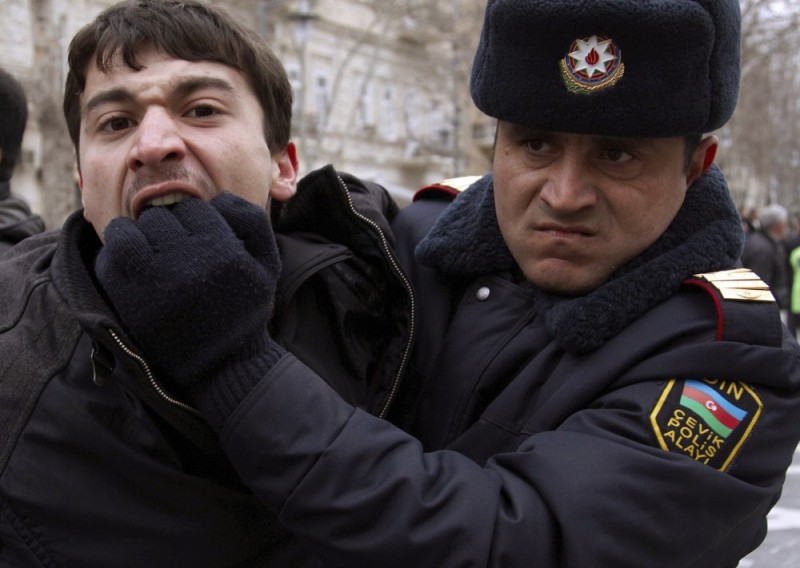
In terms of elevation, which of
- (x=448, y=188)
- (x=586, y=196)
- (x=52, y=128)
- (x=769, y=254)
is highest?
(x=586, y=196)

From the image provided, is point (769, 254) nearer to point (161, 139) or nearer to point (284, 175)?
point (284, 175)

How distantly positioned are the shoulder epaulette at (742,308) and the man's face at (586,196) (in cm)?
→ 16

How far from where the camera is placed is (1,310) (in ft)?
5.91

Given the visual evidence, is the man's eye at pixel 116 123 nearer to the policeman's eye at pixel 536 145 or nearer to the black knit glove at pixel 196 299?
the black knit glove at pixel 196 299

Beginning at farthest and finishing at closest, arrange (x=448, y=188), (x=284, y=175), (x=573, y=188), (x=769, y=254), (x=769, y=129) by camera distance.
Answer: (x=769, y=129) < (x=769, y=254) < (x=448, y=188) < (x=284, y=175) < (x=573, y=188)

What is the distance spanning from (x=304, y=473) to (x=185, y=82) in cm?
86

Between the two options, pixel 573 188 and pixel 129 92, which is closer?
pixel 573 188

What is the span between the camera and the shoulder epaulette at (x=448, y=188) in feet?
7.60

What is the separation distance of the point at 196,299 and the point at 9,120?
2199 mm

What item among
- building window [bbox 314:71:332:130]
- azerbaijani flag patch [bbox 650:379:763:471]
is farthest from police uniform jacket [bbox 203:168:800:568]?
building window [bbox 314:71:332:130]

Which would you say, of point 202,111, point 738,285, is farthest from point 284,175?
point 738,285

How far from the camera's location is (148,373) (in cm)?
157

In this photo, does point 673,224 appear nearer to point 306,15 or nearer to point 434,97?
point 306,15

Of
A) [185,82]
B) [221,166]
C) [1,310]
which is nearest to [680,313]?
[221,166]
